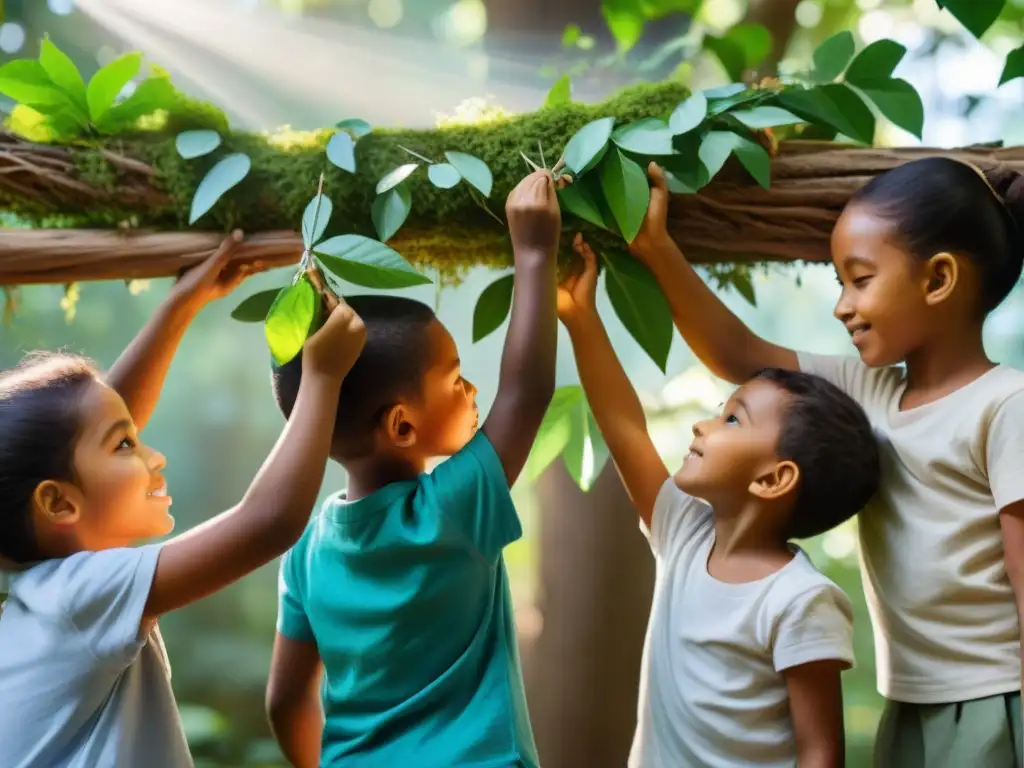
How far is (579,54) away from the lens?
1.42 metres

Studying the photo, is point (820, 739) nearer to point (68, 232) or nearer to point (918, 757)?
point (918, 757)

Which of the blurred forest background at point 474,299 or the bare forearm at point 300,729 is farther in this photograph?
the blurred forest background at point 474,299

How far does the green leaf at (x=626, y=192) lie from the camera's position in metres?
0.90

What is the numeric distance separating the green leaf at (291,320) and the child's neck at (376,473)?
0.14 m

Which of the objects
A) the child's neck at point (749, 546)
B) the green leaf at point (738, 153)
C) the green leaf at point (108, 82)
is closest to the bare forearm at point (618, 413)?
the child's neck at point (749, 546)

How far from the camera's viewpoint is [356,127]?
100cm

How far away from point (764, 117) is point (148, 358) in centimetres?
71

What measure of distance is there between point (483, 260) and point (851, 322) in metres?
0.40

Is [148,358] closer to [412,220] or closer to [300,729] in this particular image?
[412,220]

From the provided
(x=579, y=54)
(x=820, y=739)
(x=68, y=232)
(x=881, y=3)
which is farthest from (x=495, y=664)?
(x=881, y=3)

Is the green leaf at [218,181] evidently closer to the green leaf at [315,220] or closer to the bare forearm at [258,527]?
the green leaf at [315,220]

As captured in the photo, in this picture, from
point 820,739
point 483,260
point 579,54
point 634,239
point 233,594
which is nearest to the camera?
point 820,739

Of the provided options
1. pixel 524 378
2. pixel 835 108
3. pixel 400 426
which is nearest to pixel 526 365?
pixel 524 378

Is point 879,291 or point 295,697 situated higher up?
point 879,291
